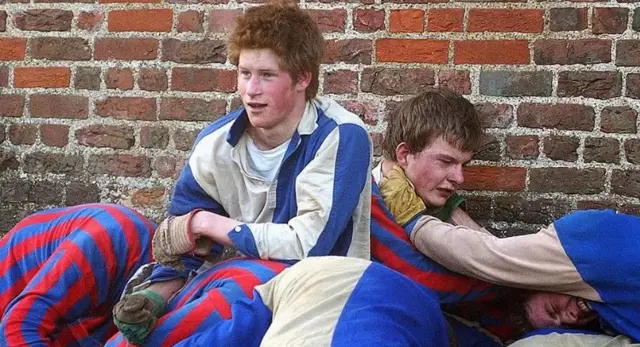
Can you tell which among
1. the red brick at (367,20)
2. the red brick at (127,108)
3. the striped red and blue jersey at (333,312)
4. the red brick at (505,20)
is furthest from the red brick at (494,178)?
the red brick at (127,108)

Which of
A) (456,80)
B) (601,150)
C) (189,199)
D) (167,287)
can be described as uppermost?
(456,80)

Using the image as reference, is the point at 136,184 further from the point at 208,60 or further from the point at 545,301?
the point at 545,301

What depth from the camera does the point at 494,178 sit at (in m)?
3.15

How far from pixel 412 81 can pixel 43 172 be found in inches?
56.7

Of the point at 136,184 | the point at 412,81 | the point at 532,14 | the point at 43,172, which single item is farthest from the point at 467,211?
the point at 43,172

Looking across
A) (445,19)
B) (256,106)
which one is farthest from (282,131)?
(445,19)

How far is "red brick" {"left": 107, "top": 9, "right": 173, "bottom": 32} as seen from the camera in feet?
11.0

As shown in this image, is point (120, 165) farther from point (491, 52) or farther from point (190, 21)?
point (491, 52)

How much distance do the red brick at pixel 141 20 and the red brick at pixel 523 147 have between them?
129 centimetres

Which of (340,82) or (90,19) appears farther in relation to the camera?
(90,19)

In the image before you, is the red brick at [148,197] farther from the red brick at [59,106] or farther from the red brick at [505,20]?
the red brick at [505,20]

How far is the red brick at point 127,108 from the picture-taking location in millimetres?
3373

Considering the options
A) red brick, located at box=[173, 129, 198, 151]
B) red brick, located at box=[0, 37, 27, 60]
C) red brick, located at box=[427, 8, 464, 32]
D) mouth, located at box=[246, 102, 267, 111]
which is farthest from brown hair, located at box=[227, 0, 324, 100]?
red brick, located at box=[0, 37, 27, 60]

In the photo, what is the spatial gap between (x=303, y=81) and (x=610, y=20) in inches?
41.4
